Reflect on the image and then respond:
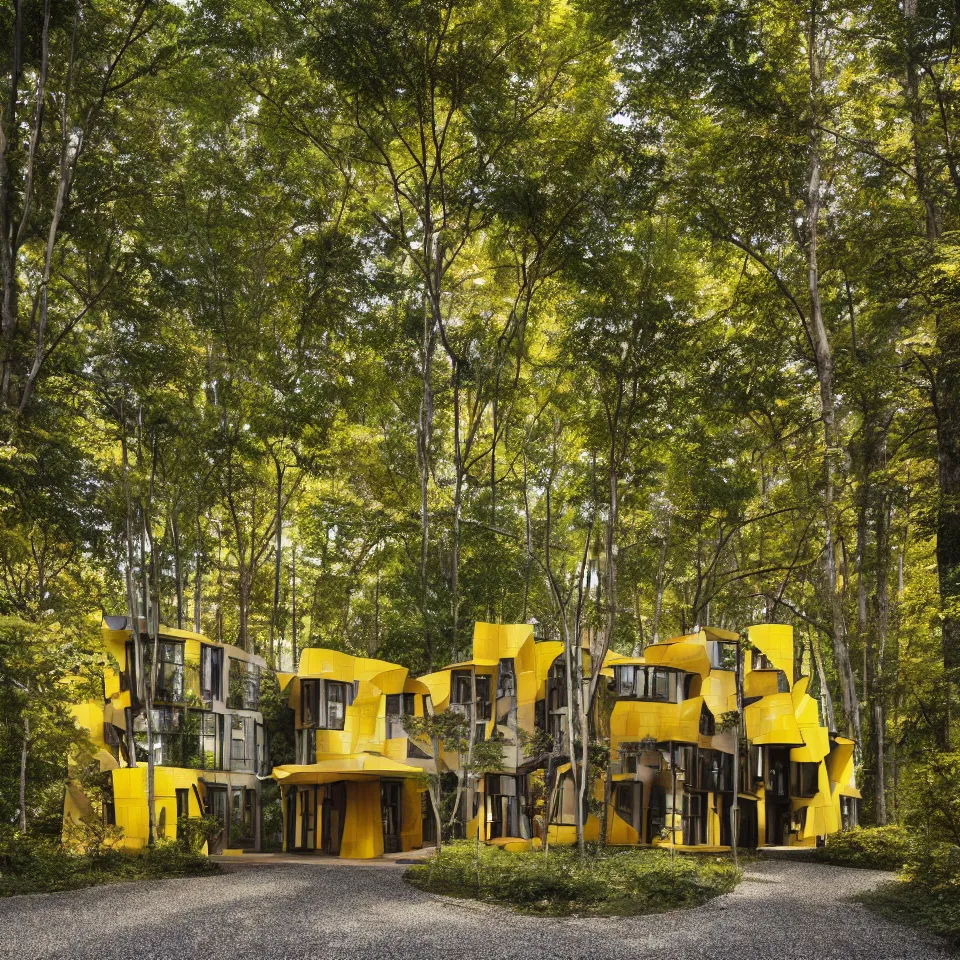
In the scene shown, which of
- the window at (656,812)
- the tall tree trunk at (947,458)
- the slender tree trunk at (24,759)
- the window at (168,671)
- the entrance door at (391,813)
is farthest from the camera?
the entrance door at (391,813)

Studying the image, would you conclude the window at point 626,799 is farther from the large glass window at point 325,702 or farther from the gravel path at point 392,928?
the large glass window at point 325,702

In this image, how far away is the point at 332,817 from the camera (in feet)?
63.6

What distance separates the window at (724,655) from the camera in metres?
18.9

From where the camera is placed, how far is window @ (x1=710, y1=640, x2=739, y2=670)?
62.1 feet

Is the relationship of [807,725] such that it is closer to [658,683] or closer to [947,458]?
[658,683]

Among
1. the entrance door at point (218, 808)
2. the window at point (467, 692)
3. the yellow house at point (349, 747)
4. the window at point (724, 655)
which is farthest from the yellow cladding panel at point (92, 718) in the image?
the window at point (724, 655)

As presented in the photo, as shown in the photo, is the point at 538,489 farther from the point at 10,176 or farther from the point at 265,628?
the point at 10,176

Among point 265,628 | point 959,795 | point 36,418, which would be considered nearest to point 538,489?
point 265,628

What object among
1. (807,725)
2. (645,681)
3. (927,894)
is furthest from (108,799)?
(807,725)

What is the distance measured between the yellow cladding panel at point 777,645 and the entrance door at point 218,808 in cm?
1183

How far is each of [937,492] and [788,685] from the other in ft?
26.4

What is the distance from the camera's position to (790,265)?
19.8 metres

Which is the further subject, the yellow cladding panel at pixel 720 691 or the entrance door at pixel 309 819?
the entrance door at pixel 309 819

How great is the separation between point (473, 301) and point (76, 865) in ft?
51.3
